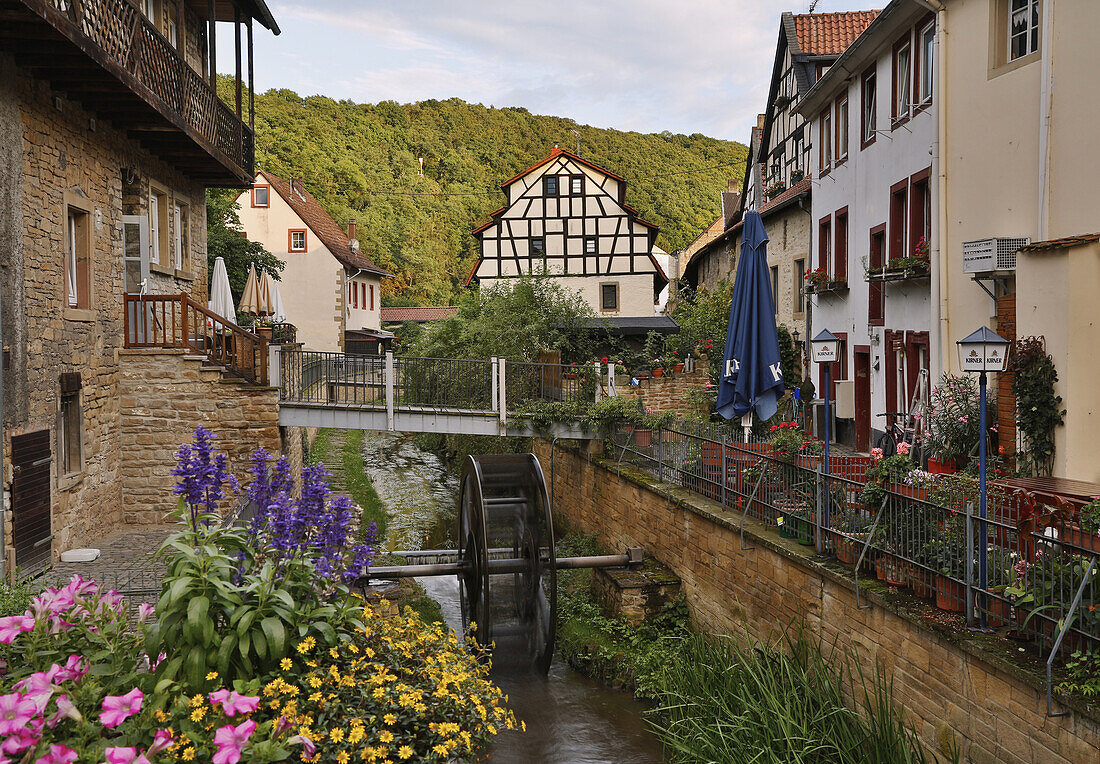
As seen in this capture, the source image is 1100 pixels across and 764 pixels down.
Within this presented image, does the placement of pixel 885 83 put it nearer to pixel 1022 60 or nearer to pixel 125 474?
pixel 1022 60

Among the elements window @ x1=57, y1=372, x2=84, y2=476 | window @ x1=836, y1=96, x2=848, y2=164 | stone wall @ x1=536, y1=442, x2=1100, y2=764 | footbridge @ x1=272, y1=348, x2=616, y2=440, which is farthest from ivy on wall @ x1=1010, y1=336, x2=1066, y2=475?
window @ x1=57, y1=372, x2=84, y2=476

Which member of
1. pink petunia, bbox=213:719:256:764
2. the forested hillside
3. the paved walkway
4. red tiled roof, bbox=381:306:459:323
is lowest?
the paved walkway

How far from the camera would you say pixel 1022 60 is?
966 cm

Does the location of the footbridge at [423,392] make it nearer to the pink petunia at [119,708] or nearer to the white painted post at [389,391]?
the white painted post at [389,391]

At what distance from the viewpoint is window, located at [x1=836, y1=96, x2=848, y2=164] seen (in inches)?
634

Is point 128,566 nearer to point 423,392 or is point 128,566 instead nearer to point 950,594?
point 423,392

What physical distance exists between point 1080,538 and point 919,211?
8.27 m

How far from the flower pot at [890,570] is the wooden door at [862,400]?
347 inches

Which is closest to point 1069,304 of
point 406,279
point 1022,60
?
point 1022,60

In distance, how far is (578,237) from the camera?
102 feet

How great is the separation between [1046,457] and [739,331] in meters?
3.53

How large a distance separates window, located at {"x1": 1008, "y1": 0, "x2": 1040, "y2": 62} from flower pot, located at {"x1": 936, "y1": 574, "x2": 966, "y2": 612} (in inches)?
252

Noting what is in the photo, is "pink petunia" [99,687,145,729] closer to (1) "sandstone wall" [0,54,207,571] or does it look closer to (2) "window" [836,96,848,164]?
(1) "sandstone wall" [0,54,207,571]

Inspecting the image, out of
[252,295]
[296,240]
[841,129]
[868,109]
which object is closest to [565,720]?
[868,109]
